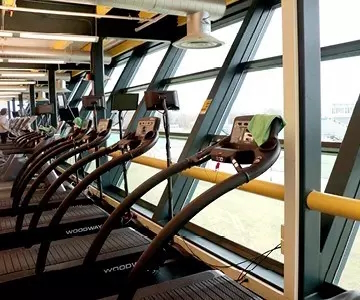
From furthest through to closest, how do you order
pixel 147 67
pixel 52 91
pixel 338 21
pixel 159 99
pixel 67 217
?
pixel 52 91 → pixel 147 67 → pixel 67 217 → pixel 338 21 → pixel 159 99

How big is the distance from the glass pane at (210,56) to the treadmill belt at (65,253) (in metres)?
2.31

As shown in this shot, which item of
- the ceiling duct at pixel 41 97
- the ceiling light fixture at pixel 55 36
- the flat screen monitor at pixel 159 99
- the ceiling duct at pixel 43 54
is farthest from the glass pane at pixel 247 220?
the ceiling duct at pixel 41 97

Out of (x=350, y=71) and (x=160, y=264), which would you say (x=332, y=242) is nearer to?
(x=160, y=264)

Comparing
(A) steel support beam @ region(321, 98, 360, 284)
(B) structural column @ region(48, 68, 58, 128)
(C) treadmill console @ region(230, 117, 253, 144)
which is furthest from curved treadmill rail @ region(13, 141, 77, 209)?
(B) structural column @ region(48, 68, 58, 128)

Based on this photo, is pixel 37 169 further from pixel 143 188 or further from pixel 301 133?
pixel 301 133

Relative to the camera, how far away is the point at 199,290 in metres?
1.94

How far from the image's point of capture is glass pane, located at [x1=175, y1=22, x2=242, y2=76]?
166 inches

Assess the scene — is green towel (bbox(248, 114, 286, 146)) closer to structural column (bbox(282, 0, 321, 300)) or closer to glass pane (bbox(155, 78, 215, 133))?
structural column (bbox(282, 0, 321, 300))

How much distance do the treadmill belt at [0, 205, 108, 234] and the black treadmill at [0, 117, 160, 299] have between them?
0.43 m

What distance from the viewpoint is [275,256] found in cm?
288

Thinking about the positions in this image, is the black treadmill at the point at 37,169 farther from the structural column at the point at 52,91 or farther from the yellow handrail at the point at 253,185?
the structural column at the point at 52,91

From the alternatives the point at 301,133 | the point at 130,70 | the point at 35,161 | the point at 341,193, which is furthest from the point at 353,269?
the point at 130,70

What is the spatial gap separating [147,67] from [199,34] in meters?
3.46

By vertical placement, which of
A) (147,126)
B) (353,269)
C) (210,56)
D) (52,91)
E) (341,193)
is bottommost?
(353,269)
